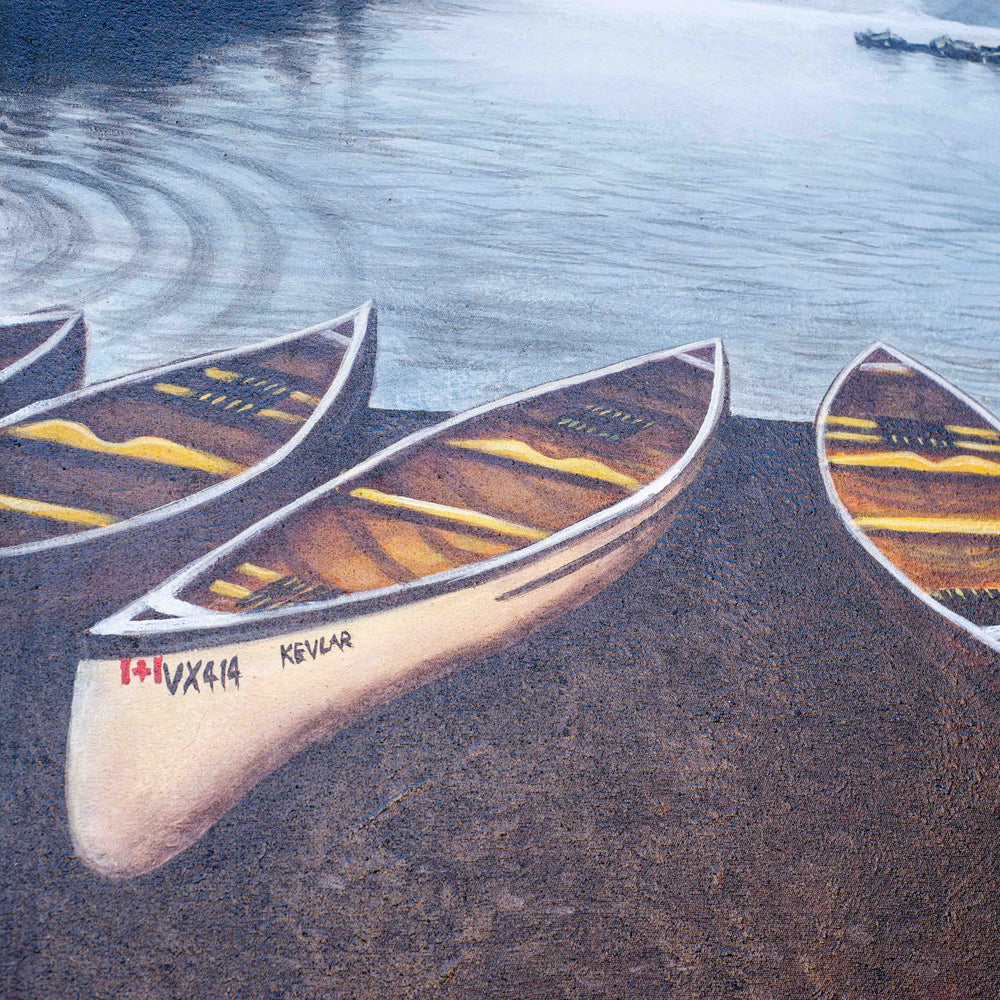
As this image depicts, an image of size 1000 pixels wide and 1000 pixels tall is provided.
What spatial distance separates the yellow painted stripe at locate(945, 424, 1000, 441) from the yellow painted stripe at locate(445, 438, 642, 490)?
181 cm

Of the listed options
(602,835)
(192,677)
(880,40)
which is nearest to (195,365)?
(192,677)

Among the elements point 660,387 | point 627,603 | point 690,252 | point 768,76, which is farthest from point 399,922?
point 768,76

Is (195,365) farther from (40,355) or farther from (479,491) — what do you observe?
(479,491)

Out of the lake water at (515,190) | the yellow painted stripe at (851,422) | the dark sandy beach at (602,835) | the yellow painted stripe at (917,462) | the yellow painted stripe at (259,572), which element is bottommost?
the dark sandy beach at (602,835)

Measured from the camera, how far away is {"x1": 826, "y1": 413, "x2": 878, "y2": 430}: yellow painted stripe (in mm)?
3582

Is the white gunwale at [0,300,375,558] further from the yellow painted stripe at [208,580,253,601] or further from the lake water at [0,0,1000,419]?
the yellow painted stripe at [208,580,253,601]

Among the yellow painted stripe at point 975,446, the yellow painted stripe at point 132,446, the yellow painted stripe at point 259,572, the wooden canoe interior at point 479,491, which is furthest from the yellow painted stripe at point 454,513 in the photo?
the yellow painted stripe at point 975,446

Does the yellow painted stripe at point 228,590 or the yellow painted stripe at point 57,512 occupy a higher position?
the yellow painted stripe at point 57,512

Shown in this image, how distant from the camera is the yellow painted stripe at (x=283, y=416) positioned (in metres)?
3.22

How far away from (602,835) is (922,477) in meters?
2.37

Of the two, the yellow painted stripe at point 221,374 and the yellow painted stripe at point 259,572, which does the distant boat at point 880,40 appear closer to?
the yellow painted stripe at point 221,374

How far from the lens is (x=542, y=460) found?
10.6 ft

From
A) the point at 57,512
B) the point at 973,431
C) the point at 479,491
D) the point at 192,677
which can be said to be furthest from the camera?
the point at 973,431

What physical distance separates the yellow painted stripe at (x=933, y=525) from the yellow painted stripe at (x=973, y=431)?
1.83 ft
